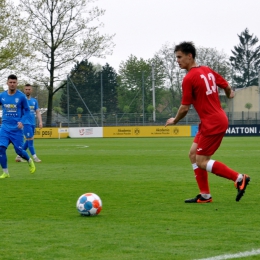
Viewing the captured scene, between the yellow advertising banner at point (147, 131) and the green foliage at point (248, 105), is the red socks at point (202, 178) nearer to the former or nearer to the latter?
the yellow advertising banner at point (147, 131)

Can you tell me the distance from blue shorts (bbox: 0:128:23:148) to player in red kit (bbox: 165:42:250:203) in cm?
559

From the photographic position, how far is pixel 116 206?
8.02 metres

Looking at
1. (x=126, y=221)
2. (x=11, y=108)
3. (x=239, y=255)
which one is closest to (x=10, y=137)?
(x=11, y=108)

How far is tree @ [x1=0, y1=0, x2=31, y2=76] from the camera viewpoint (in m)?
46.5

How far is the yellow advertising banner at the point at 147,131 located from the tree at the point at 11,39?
933 centimetres

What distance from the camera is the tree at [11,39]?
46469mm

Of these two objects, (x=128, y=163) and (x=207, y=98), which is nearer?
(x=207, y=98)

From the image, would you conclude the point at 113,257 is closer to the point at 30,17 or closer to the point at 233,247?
the point at 233,247

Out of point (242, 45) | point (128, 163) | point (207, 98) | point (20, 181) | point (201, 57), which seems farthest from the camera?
point (242, 45)

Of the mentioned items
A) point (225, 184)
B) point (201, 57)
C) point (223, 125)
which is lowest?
point (225, 184)

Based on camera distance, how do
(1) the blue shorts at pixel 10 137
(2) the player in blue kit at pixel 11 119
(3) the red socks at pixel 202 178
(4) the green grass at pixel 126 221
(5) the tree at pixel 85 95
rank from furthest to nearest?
(5) the tree at pixel 85 95
(2) the player in blue kit at pixel 11 119
(1) the blue shorts at pixel 10 137
(3) the red socks at pixel 202 178
(4) the green grass at pixel 126 221

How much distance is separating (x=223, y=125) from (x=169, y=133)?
36.7 metres

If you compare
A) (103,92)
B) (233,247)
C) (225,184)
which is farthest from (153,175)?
(103,92)

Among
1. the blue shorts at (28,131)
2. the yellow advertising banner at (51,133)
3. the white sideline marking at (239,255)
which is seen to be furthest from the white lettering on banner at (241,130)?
the white sideline marking at (239,255)
